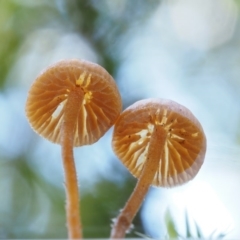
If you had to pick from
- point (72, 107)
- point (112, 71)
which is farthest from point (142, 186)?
point (112, 71)

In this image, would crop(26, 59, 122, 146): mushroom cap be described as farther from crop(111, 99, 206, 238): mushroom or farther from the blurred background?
the blurred background

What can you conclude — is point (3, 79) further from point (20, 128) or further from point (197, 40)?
point (197, 40)

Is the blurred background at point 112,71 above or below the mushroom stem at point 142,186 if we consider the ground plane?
above

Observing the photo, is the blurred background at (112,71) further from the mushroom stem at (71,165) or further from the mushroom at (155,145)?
the mushroom stem at (71,165)

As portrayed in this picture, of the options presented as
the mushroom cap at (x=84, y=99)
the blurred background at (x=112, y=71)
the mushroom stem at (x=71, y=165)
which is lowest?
the mushroom stem at (x=71, y=165)

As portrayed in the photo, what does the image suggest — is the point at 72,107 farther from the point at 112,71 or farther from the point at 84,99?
the point at 112,71

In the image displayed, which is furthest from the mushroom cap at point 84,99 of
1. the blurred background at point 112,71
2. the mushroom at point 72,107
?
the blurred background at point 112,71

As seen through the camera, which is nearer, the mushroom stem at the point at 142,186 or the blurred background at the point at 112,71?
the mushroom stem at the point at 142,186
